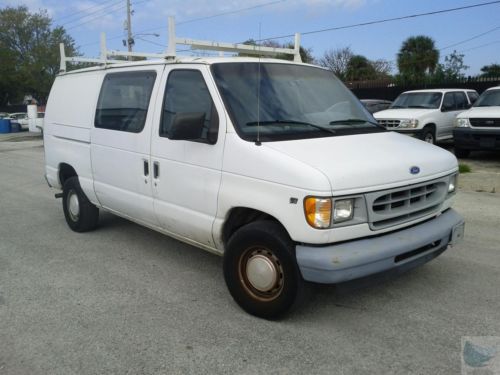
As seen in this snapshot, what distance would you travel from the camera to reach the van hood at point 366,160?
3400 mm

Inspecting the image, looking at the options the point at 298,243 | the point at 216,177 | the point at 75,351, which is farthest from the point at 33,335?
the point at 298,243

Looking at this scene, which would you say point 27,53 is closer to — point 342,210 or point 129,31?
point 129,31

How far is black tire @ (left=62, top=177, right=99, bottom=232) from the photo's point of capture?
6.11m

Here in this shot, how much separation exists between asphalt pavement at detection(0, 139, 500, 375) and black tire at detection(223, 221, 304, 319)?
143 millimetres

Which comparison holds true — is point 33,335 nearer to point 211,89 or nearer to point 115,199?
point 115,199

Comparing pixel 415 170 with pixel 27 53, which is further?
pixel 27 53

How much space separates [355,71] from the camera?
46.1 m

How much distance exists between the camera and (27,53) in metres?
51.9

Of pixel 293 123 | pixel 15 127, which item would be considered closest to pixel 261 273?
pixel 293 123

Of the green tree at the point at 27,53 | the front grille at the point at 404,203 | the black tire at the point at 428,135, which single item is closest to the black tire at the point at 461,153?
the black tire at the point at 428,135

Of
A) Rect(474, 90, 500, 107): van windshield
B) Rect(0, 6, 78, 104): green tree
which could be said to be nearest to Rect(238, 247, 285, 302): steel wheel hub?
Rect(474, 90, 500, 107): van windshield

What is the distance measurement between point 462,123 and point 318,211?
9851 mm

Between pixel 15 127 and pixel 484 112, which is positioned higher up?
pixel 484 112

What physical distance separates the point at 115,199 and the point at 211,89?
1.92 meters
